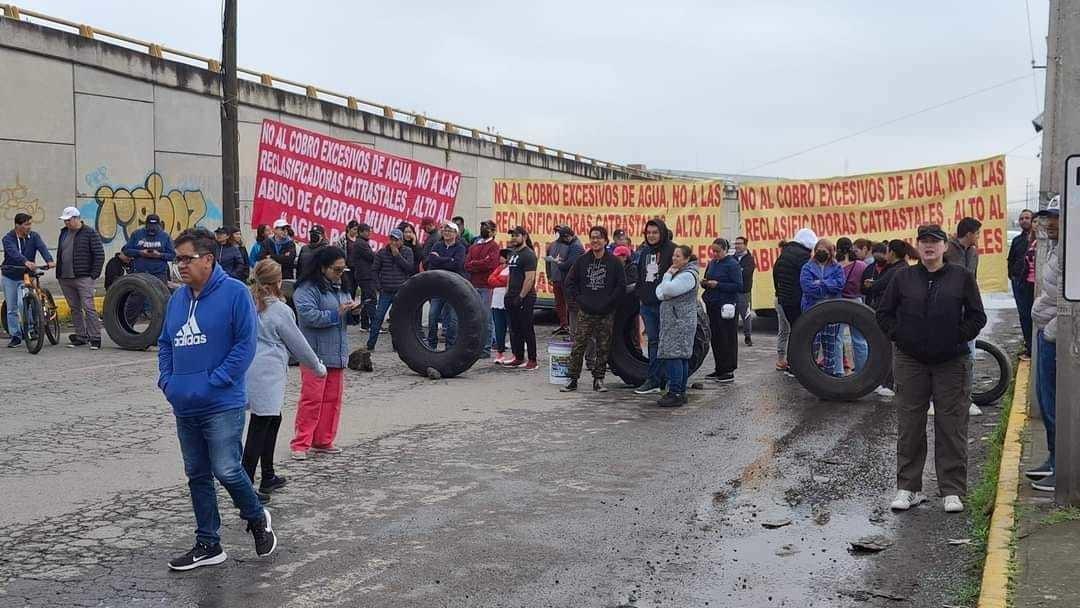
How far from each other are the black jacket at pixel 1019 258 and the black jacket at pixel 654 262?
391 centimetres

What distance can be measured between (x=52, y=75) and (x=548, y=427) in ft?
48.8

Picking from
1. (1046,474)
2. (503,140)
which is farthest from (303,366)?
(503,140)

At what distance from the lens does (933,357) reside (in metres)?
7.38

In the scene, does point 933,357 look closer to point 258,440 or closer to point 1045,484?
point 1045,484

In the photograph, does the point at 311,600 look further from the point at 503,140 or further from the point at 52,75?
the point at 503,140

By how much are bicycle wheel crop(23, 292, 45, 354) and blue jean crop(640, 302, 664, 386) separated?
7.74 meters

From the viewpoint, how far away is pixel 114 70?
74.8 feet

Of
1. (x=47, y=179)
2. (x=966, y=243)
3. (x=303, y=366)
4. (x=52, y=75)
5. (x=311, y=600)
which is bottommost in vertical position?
(x=311, y=600)

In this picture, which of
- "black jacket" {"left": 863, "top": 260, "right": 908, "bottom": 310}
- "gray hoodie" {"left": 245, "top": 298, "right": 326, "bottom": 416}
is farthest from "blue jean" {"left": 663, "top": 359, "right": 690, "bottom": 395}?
"gray hoodie" {"left": 245, "top": 298, "right": 326, "bottom": 416}

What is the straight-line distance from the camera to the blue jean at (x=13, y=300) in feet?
52.4

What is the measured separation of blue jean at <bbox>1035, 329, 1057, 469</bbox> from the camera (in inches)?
312

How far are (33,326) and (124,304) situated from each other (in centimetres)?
121

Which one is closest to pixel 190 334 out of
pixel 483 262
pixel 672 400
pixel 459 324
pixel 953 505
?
pixel 953 505

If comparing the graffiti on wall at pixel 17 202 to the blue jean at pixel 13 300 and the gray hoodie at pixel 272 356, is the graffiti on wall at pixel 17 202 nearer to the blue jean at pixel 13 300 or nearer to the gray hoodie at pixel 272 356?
the blue jean at pixel 13 300
